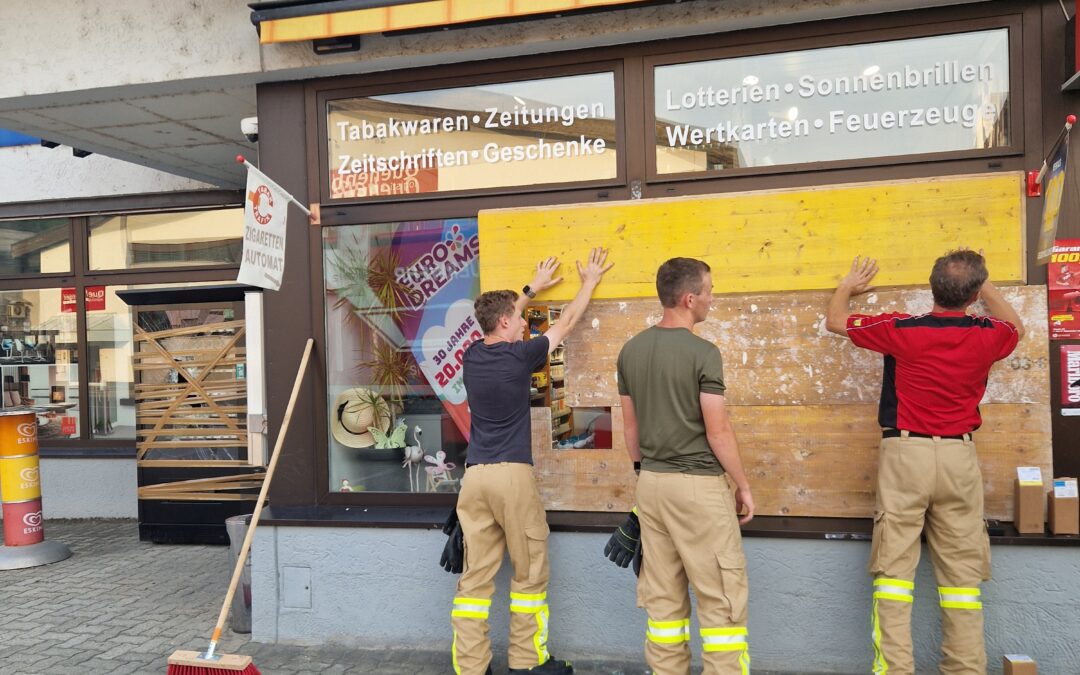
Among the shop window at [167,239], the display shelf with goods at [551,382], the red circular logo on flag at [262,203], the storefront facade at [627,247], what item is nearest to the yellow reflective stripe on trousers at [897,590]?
the storefront facade at [627,247]

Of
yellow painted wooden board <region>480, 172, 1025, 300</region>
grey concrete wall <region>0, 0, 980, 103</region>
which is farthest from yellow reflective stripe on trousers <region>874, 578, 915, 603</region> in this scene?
grey concrete wall <region>0, 0, 980, 103</region>

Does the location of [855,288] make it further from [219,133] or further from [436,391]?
[219,133]

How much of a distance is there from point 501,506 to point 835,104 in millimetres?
2878

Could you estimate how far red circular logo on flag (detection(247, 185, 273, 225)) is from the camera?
15.5 feet

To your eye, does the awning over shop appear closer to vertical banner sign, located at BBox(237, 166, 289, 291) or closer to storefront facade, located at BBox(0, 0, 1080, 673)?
storefront facade, located at BBox(0, 0, 1080, 673)

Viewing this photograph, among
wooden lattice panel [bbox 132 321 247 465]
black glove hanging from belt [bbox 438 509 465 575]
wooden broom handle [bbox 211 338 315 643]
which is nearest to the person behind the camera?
black glove hanging from belt [bbox 438 509 465 575]

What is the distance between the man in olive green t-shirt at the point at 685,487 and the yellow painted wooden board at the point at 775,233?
0.93 meters

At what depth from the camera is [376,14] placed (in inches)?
194

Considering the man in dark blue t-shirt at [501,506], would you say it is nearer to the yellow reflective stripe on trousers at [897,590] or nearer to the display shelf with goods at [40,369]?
the yellow reflective stripe on trousers at [897,590]

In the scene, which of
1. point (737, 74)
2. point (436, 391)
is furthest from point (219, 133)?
point (737, 74)

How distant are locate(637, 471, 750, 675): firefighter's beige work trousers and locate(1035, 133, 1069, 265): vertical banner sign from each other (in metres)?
2.08

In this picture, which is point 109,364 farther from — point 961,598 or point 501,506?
point 961,598

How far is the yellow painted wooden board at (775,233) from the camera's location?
4453 millimetres

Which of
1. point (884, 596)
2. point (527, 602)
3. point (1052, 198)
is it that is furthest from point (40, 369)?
point (1052, 198)
